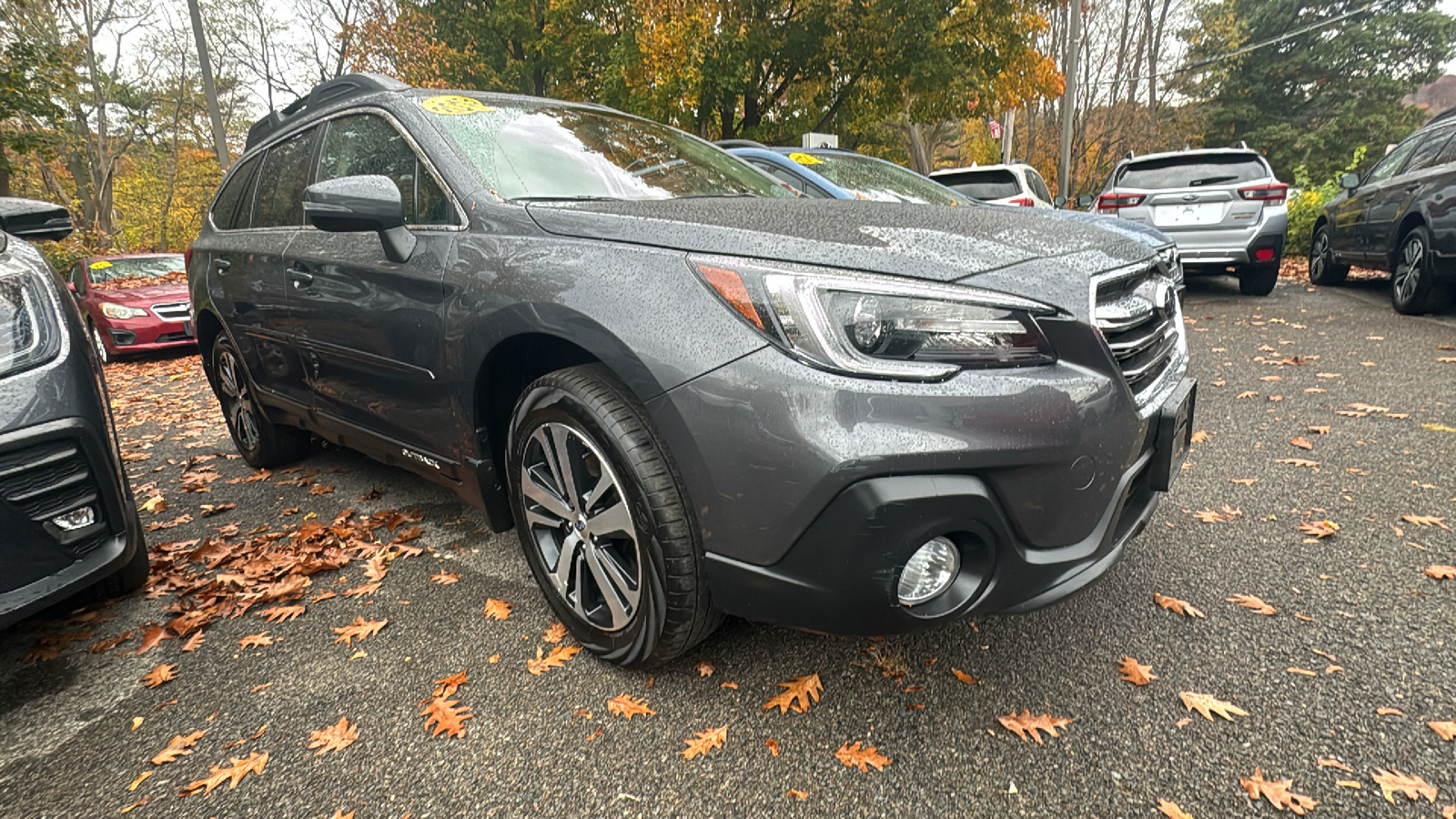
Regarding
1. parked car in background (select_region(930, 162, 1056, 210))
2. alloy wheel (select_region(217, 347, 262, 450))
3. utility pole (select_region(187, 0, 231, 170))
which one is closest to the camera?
alloy wheel (select_region(217, 347, 262, 450))

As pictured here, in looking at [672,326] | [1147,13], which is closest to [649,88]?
[672,326]

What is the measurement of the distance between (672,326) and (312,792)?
1.35m

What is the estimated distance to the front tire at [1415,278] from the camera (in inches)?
235

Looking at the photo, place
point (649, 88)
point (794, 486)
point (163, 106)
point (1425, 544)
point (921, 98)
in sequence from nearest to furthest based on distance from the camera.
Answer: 1. point (794, 486)
2. point (1425, 544)
3. point (649, 88)
4. point (921, 98)
5. point (163, 106)

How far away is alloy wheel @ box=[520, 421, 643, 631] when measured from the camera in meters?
1.84

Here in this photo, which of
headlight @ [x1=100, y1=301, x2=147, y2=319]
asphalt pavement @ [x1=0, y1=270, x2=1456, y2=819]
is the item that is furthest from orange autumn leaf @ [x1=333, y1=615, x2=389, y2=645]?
headlight @ [x1=100, y1=301, x2=147, y2=319]

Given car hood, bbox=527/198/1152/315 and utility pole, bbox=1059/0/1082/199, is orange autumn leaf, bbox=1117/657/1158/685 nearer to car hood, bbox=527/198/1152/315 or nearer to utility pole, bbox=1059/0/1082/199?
car hood, bbox=527/198/1152/315

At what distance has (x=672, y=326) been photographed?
1.58 metres

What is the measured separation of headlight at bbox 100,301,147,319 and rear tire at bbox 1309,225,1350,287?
13.8 meters

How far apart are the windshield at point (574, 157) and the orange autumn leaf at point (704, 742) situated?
4.84 ft

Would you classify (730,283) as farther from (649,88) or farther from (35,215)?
(649,88)

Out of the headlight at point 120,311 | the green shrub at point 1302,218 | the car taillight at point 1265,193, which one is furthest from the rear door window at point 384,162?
the green shrub at point 1302,218

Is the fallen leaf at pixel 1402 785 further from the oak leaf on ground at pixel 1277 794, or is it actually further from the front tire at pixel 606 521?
the front tire at pixel 606 521

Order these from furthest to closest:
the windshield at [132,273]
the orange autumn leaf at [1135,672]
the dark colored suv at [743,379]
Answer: the windshield at [132,273] → the orange autumn leaf at [1135,672] → the dark colored suv at [743,379]
